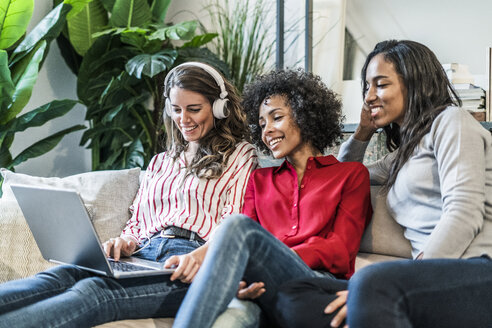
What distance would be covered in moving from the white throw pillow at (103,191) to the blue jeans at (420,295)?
1.16 m

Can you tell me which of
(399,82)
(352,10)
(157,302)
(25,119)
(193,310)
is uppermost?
(352,10)

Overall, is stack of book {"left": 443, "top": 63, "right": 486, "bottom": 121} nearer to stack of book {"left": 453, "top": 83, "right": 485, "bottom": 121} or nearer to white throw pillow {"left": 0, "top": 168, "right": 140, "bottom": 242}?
stack of book {"left": 453, "top": 83, "right": 485, "bottom": 121}

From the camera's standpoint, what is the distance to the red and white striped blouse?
179 cm

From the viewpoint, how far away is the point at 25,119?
9.24 feet

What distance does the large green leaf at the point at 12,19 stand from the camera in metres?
2.73

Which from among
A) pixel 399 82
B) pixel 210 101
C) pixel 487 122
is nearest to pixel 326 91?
pixel 399 82

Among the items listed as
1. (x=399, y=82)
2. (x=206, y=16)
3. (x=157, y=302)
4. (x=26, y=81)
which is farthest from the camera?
(x=206, y=16)

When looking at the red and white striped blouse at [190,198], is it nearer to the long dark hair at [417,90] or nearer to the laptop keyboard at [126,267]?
the laptop keyboard at [126,267]

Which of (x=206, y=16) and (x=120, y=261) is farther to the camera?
(x=206, y=16)

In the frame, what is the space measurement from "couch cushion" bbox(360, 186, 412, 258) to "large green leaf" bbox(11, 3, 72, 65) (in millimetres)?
1859

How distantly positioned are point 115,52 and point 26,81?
66 cm

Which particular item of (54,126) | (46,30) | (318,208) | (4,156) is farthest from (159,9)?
(318,208)

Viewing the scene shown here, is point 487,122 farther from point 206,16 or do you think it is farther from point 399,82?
point 206,16

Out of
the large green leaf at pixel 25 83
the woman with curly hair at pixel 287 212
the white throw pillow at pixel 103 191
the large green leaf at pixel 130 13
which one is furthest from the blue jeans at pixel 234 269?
the large green leaf at pixel 130 13
